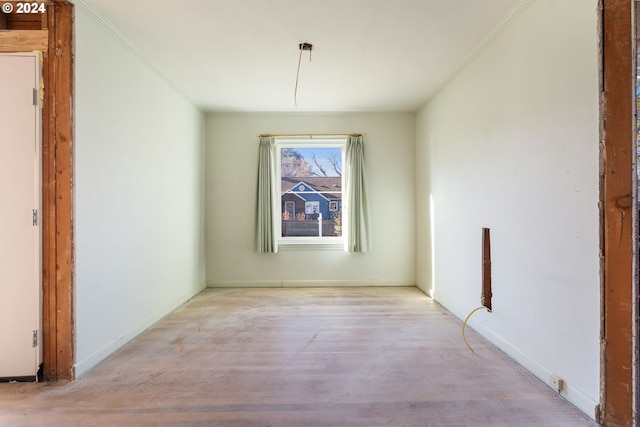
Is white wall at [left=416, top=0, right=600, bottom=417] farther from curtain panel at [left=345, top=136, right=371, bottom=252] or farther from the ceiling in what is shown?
curtain panel at [left=345, top=136, right=371, bottom=252]

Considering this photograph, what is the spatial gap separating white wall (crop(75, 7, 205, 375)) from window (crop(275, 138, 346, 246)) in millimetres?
1420

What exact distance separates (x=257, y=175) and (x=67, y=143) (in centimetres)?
252

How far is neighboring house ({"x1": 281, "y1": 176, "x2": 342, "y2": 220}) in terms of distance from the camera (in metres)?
4.47

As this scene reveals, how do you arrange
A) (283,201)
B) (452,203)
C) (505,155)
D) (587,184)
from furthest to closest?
(283,201)
(452,203)
(505,155)
(587,184)

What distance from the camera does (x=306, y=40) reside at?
8.07 feet

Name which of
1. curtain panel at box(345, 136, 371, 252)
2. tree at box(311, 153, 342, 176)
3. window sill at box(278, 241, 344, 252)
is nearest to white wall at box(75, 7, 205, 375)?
window sill at box(278, 241, 344, 252)

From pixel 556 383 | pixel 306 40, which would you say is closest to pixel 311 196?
pixel 306 40

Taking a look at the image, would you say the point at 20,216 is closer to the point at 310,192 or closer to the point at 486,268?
the point at 310,192

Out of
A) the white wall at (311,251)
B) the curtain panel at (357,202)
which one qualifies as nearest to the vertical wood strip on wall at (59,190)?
the white wall at (311,251)

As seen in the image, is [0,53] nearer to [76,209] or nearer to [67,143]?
[67,143]

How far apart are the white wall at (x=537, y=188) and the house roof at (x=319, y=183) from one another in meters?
1.86

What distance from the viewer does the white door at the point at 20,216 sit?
186 centimetres

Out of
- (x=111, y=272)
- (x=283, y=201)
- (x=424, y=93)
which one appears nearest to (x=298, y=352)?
(x=111, y=272)

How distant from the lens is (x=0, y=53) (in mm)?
1877
